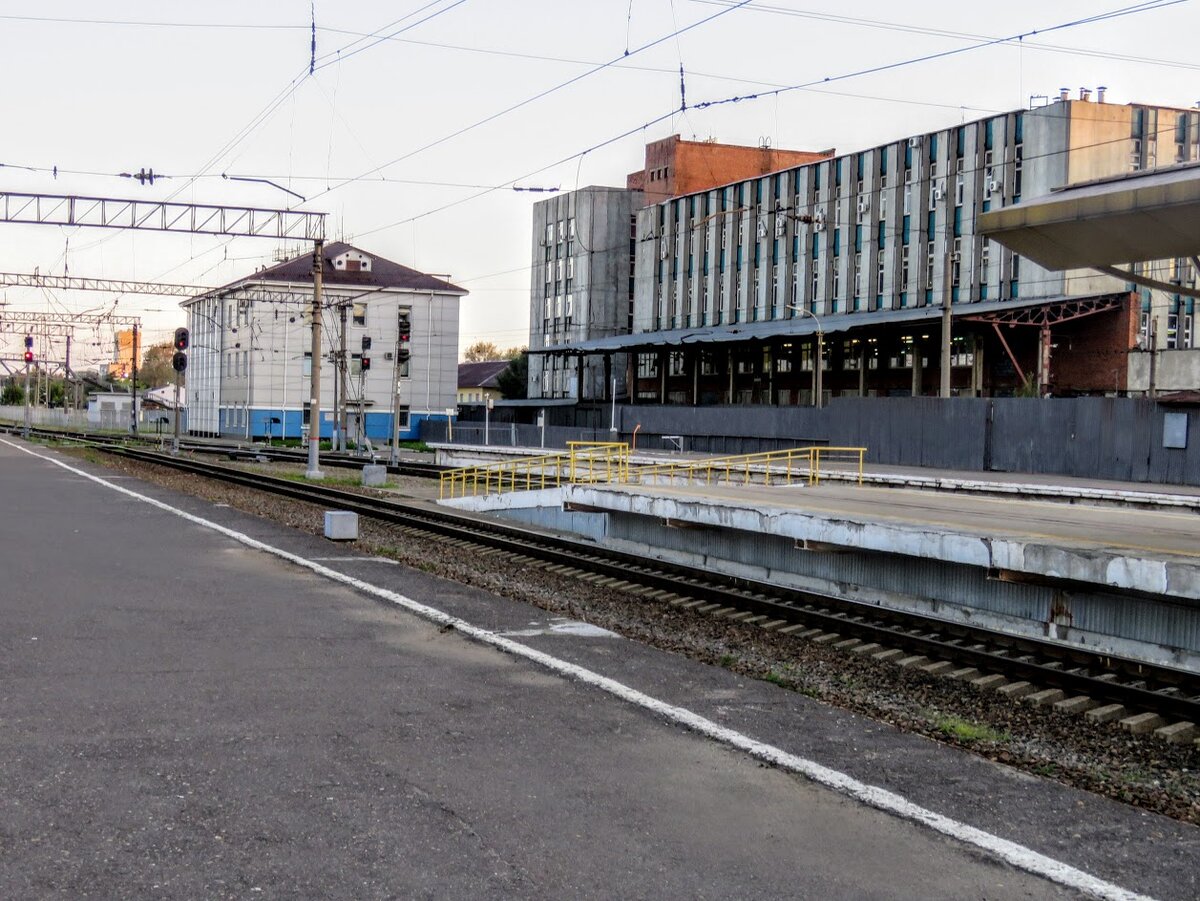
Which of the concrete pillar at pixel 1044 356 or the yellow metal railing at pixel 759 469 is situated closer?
the yellow metal railing at pixel 759 469

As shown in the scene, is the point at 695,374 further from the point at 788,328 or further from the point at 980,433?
the point at 980,433

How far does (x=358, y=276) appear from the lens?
269ft

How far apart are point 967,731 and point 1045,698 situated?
1.68 m

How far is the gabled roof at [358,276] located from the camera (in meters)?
78.3

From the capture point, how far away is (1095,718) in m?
9.29

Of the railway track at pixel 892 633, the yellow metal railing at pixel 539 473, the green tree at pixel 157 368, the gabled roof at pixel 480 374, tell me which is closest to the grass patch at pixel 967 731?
the railway track at pixel 892 633

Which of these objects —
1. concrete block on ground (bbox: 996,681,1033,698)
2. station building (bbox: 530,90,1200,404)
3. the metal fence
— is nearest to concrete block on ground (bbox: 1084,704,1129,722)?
concrete block on ground (bbox: 996,681,1033,698)

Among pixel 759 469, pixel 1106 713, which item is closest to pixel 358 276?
pixel 759 469

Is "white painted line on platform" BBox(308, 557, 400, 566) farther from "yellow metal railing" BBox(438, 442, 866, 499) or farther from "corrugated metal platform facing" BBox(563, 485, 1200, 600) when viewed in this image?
"yellow metal railing" BBox(438, 442, 866, 499)

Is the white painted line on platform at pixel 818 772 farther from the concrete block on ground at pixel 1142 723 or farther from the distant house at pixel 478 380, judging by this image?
the distant house at pixel 478 380

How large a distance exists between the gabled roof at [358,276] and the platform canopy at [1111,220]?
6921 cm

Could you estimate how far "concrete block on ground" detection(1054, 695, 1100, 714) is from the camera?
31.3 feet

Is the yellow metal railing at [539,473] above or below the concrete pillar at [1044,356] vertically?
below

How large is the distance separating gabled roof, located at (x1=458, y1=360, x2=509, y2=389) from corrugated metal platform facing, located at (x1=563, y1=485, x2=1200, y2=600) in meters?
106
